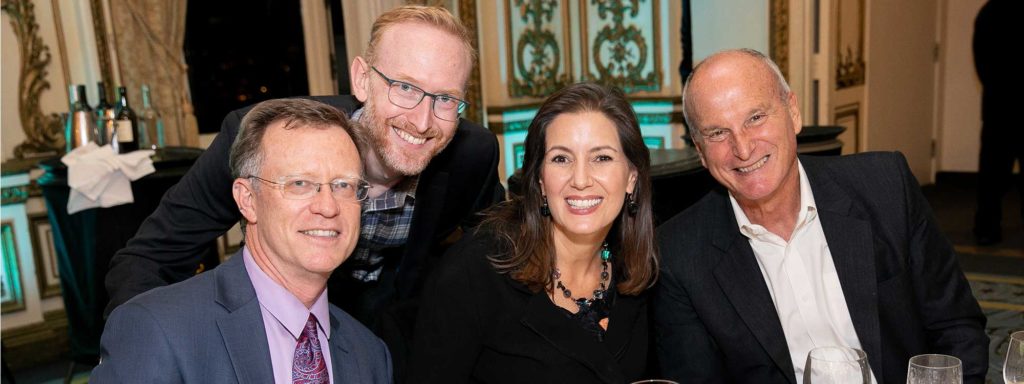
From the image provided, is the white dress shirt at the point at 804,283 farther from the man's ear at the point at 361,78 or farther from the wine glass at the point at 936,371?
the man's ear at the point at 361,78

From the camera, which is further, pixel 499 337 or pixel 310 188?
pixel 499 337

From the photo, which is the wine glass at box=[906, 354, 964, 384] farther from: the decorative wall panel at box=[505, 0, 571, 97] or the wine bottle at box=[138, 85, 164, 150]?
the decorative wall panel at box=[505, 0, 571, 97]

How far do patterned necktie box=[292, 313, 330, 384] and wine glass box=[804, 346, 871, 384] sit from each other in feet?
2.62

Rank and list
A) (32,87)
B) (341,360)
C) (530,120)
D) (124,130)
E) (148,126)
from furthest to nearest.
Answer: (530,120) → (32,87) → (148,126) → (124,130) → (341,360)

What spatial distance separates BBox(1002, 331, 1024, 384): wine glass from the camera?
130cm

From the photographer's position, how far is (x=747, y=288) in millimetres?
1830

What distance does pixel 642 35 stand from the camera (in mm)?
6590

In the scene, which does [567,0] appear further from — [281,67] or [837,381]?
[837,381]

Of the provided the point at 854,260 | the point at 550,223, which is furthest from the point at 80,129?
the point at 854,260

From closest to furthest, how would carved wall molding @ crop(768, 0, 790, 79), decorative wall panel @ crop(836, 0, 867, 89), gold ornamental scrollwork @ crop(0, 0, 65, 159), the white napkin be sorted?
1. the white napkin
2. gold ornamental scrollwork @ crop(0, 0, 65, 159)
3. carved wall molding @ crop(768, 0, 790, 79)
4. decorative wall panel @ crop(836, 0, 867, 89)

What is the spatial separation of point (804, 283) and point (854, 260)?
12cm

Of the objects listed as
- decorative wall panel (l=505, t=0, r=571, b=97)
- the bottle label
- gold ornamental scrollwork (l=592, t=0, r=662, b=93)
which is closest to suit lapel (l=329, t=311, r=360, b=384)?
the bottle label

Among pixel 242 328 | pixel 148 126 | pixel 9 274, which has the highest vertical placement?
pixel 148 126

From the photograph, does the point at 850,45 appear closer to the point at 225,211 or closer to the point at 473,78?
the point at 473,78
